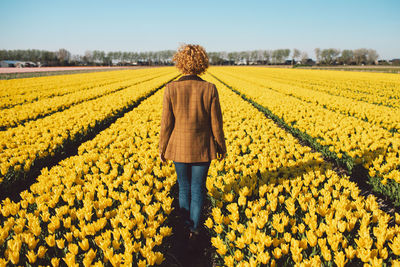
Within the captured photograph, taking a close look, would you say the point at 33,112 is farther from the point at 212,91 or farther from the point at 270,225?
the point at 270,225

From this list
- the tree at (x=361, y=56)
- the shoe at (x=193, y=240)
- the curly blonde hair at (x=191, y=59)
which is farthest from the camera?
the tree at (x=361, y=56)

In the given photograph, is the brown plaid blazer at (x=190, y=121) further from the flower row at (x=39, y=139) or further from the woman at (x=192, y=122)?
the flower row at (x=39, y=139)

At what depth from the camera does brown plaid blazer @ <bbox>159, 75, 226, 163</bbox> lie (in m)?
2.51

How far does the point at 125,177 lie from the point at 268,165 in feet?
7.97


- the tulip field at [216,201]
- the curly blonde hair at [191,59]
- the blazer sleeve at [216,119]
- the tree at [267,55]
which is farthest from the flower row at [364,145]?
the tree at [267,55]

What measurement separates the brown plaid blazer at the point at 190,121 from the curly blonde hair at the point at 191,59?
9cm

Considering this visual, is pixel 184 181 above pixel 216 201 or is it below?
above

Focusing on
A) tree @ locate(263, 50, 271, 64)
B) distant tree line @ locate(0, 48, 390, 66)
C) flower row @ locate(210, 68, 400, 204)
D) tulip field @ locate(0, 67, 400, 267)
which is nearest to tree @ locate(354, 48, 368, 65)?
distant tree line @ locate(0, 48, 390, 66)

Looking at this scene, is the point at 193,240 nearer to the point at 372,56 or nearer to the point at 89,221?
the point at 89,221

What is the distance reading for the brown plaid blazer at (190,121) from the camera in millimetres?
2510

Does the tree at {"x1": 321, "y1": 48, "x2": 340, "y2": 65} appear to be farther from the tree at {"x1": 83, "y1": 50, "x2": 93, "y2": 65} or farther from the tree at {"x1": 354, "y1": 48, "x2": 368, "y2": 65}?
the tree at {"x1": 83, "y1": 50, "x2": 93, "y2": 65}

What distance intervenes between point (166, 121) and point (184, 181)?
790mm

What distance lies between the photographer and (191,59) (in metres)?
2.48

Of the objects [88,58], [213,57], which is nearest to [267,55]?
[213,57]
